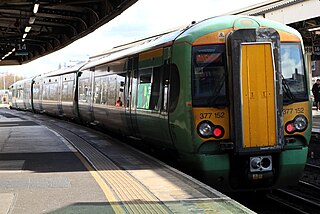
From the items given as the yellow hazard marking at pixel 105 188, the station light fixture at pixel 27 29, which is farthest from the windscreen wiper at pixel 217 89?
the station light fixture at pixel 27 29

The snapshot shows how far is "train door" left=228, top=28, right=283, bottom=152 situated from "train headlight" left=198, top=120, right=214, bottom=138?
0.36 meters

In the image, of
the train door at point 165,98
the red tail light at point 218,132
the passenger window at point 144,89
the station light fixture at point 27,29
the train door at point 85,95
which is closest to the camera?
the red tail light at point 218,132

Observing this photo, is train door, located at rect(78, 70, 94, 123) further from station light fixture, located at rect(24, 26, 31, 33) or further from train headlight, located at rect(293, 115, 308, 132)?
train headlight, located at rect(293, 115, 308, 132)

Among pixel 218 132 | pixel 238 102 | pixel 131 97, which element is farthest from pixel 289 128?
pixel 131 97

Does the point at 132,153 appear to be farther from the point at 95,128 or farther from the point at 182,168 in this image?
the point at 95,128

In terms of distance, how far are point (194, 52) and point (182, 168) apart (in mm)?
2149

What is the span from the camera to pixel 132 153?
11000mm

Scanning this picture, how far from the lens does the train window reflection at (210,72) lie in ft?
25.4

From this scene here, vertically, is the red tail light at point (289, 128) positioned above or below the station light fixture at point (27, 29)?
below

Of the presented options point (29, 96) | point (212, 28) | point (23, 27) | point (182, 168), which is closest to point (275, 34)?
point (212, 28)

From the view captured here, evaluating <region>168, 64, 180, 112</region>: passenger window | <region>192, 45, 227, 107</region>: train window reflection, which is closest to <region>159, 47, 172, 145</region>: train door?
<region>168, 64, 180, 112</region>: passenger window

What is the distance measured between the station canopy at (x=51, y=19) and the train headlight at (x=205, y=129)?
7926 millimetres

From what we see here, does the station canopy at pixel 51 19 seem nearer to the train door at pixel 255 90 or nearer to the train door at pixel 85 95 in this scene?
the train door at pixel 85 95

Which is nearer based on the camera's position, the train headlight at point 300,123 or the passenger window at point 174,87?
the train headlight at point 300,123
